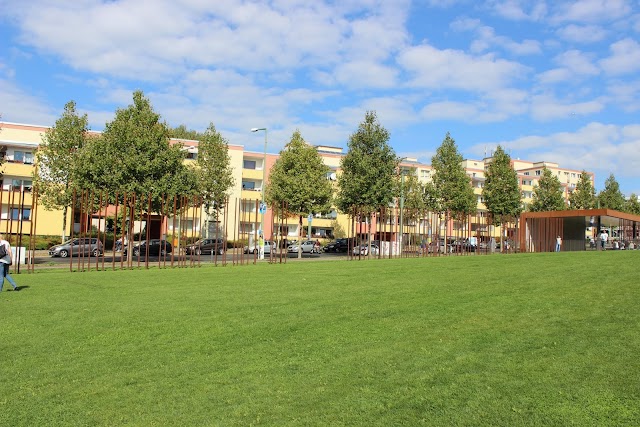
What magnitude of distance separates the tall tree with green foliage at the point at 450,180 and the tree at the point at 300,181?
31.0 feet

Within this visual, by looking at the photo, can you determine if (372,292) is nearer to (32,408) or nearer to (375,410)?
(375,410)

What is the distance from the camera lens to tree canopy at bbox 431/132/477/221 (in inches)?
1806

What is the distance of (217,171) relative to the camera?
45906 millimetres

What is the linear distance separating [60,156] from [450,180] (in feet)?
100

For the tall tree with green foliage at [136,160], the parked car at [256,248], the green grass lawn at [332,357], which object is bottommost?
the green grass lawn at [332,357]

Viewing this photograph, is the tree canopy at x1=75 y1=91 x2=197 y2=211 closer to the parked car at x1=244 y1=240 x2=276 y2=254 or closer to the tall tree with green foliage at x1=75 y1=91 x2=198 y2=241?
the tall tree with green foliage at x1=75 y1=91 x2=198 y2=241

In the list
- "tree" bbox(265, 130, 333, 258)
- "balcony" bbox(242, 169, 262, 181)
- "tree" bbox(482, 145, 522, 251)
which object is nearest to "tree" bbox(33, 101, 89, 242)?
"tree" bbox(265, 130, 333, 258)

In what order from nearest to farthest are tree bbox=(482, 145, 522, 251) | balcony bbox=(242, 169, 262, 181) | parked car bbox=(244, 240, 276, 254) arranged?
1. parked car bbox=(244, 240, 276, 254)
2. tree bbox=(482, 145, 522, 251)
3. balcony bbox=(242, 169, 262, 181)

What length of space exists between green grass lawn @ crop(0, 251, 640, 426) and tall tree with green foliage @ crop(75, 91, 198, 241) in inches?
759

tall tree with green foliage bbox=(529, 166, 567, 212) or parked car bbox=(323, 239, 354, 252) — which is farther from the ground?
tall tree with green foliage bbox=(529, 166, 567, 212)

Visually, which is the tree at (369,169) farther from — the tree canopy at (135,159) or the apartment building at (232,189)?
the tree canopy at (135,159)

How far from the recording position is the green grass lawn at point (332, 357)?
5.38 meters

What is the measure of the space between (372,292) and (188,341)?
5.33m

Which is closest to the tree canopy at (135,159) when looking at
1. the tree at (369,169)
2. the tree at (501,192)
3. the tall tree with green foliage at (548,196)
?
the tree at (369,169)
